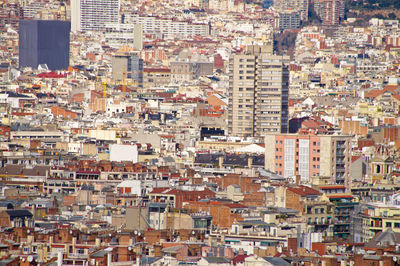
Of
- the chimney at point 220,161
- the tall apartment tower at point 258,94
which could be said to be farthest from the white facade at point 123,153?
the tall apartment tower at point 258,94

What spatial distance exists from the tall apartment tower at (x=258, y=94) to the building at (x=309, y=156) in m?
28.6

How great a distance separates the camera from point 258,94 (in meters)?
126

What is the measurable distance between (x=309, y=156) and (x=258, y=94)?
3192cm

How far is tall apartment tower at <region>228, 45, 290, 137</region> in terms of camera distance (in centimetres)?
12638

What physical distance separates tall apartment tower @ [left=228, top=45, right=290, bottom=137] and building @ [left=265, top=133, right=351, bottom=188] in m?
28.6

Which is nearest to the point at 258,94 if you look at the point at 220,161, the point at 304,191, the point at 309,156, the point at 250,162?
the point at 220,161

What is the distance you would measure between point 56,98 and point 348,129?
164 ft

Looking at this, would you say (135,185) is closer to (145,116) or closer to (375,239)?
(375,239)

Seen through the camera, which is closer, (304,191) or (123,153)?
(304,191)

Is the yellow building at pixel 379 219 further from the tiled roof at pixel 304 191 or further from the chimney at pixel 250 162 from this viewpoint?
the chimney at pixel 250 162

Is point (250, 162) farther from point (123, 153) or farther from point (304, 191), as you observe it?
point (304, 191)

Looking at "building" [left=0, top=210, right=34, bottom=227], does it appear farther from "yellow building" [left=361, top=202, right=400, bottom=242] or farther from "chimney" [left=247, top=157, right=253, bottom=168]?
"chimney" [left=247, top=157, right=253, bottom=168]

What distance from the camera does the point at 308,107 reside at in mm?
163875

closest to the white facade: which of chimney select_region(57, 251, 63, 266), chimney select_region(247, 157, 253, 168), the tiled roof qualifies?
chimney select_region(247, 157, 253, 168)
